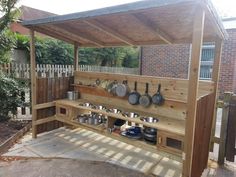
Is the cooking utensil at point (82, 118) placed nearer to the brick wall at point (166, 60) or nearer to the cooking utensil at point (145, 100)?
the cooking utensil at point (145, 100)

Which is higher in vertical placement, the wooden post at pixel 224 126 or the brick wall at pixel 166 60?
the brick wall at pixel 166 60

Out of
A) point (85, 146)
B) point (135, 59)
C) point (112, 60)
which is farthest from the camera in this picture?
point (135, 59)

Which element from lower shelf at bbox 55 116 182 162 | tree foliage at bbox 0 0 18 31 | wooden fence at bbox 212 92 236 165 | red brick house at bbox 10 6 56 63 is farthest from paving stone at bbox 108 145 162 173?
red brick house at bbox 10 6 56 63

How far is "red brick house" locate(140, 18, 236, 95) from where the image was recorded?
7.49 metres

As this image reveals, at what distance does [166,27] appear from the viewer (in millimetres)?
2850

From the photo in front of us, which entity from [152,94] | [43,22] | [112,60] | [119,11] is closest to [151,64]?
[112,60]

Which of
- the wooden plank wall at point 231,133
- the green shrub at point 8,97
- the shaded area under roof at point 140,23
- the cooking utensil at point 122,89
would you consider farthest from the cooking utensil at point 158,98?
the green shrub at point 8,97

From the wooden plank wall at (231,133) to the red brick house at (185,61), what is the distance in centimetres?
530

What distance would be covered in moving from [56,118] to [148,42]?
2.34 meters

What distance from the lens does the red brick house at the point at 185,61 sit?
24.6 feet

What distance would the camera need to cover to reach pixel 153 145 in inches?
109

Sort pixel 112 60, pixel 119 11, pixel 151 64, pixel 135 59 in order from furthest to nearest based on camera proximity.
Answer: pixel 135 59 → pixel 112 60 → pixel 151 64 → pixel 119 11

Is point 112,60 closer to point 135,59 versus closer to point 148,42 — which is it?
point 135,59

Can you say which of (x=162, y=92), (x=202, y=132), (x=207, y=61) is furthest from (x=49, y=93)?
(x=207, y=61)
